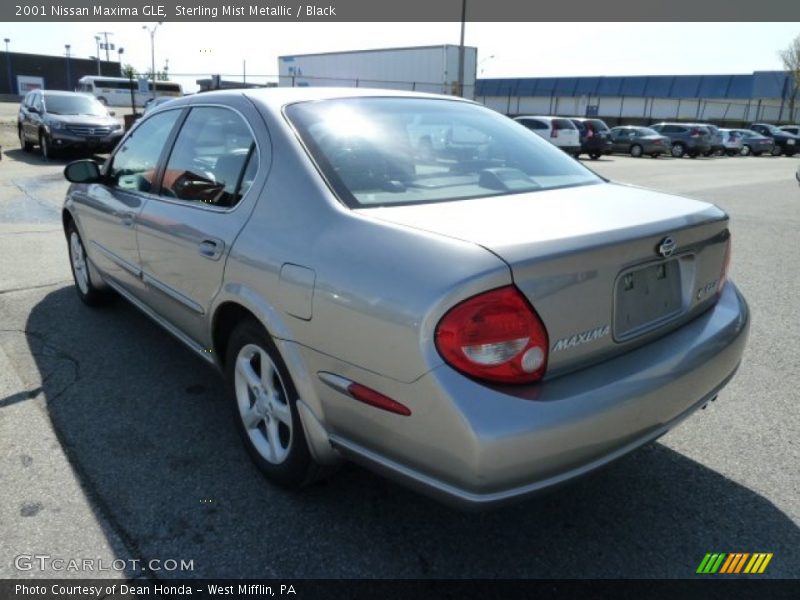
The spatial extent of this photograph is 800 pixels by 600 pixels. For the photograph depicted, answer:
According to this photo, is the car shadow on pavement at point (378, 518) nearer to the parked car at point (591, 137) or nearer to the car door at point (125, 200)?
the car door at point (125, 200)

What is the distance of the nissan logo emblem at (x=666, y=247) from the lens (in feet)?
7.27

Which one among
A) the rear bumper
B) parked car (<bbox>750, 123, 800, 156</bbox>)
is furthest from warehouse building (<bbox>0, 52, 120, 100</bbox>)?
the rear bumper

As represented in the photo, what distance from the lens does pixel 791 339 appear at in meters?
4.43

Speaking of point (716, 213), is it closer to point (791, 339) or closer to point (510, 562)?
point (510, 562)

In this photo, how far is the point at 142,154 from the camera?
395cm

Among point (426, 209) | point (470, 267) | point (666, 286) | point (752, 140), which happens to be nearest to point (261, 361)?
point (426, 209)

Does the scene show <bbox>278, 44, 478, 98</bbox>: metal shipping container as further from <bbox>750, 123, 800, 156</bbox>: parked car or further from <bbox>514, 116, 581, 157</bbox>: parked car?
<bbox>750, 123, 800, 156</bbox>: parked car

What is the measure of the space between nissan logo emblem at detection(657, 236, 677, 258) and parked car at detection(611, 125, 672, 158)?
30.4 meters

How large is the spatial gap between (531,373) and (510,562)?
815mm

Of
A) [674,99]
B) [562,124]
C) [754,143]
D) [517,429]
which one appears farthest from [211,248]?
[674,99]

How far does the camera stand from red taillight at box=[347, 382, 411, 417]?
1.94 m

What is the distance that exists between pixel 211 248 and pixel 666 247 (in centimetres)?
188

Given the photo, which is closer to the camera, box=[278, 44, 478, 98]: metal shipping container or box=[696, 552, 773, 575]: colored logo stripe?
box=[696, 552, 773, 575]: colored logo stripe

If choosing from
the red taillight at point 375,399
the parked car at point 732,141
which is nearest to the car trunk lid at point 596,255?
the red taillight at point 375,399
